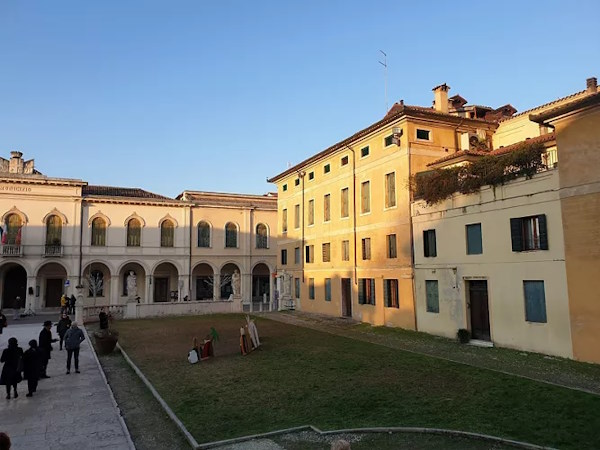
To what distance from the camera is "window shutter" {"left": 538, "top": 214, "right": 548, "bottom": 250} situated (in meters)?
15.1

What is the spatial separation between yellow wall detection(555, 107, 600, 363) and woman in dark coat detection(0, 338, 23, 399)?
16261 mm

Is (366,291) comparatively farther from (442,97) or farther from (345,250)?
(442,97)

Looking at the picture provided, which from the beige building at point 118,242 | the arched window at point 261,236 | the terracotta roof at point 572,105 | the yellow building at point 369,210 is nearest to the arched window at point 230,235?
the beige building at point 118,242

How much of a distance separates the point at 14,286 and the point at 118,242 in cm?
920

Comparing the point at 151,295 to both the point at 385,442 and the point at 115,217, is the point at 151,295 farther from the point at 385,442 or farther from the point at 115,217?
the point at 385,442

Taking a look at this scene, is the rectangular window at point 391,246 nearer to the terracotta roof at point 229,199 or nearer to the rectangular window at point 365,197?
the rectangular window at point 365,197

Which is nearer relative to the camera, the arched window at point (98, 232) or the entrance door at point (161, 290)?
the arched window at point (98, 232)

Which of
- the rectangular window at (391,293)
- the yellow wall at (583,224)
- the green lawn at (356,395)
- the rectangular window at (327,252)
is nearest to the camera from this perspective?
the green lawn at (356,395)

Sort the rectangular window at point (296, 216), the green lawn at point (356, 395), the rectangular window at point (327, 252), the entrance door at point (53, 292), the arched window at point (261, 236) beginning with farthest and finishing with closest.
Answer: the arched window at point (261, 236) → the entrance door at point (53, 292) → the rectangular window at point (296, 216) → the rectangular window at point (327, 252) → the green lawn at point (356, 395)

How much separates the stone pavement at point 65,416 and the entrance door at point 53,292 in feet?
90.6

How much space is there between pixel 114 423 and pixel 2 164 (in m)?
37.7

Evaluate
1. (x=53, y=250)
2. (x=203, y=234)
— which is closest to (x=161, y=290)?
(x=203, y=234)

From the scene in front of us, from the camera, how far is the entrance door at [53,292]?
37562mm

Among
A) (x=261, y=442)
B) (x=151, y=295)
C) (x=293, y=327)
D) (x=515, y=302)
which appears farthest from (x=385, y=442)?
(x=151, y=295)
